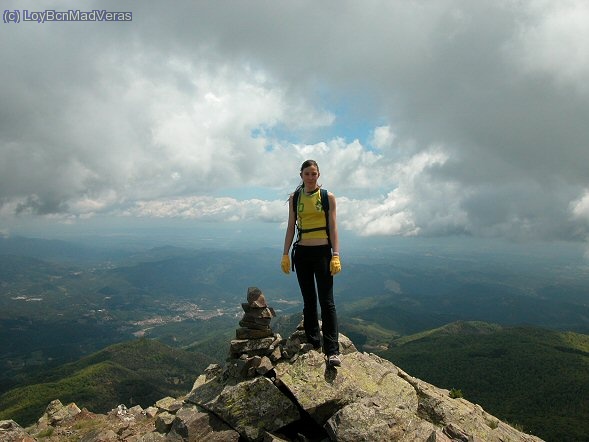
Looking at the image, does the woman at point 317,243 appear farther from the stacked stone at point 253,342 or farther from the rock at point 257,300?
the rock at point 257,300

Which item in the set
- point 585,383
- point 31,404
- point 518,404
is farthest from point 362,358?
point 31,404

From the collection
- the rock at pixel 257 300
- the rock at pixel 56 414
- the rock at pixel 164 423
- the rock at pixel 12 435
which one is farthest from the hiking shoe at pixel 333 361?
the rock at pixel 56 414

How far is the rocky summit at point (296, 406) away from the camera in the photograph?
1065 cm

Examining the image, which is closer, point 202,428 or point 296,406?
point 202,428

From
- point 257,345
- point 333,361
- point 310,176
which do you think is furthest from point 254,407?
point 310,176

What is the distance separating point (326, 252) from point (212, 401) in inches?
266

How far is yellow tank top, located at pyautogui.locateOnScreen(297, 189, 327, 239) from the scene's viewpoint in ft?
39.7

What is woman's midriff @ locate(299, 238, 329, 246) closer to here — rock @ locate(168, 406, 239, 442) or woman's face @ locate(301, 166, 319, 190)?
woman's face @ locate(301, 166, 319, 190)

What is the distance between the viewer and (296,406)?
11.5 meters

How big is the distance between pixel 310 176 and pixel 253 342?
7.99m

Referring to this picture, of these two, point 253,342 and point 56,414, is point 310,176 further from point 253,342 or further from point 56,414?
point 56,414

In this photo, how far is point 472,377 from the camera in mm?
189875

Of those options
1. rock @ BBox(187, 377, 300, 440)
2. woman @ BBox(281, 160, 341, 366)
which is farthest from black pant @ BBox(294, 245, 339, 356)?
rock @ BBox(187, 377, 300, 440)

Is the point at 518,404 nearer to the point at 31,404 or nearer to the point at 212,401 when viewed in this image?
the point at 212,401
